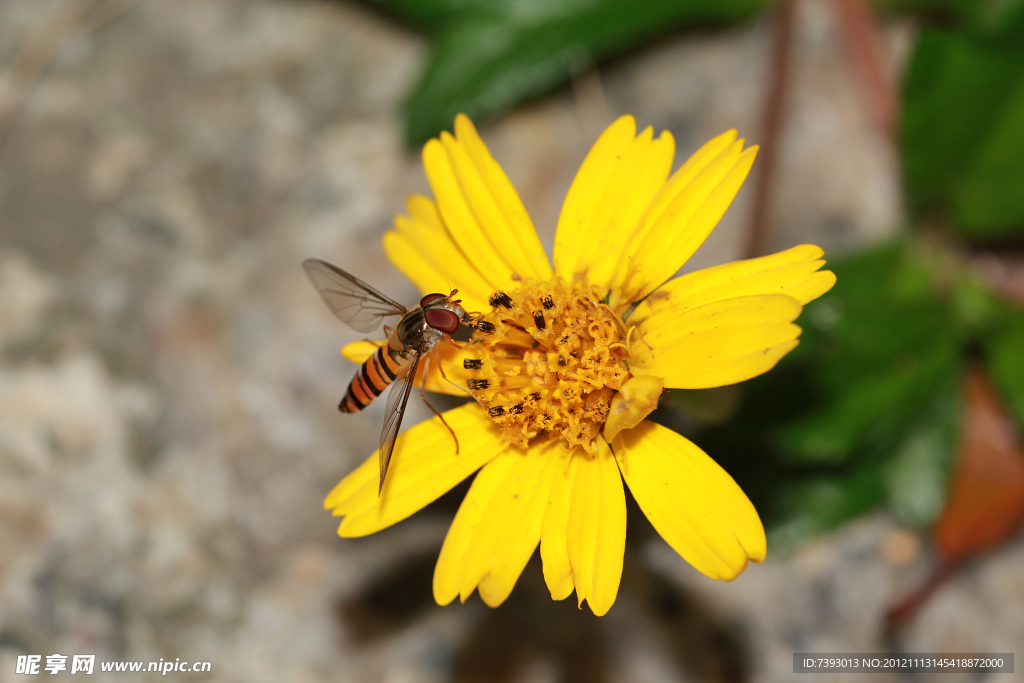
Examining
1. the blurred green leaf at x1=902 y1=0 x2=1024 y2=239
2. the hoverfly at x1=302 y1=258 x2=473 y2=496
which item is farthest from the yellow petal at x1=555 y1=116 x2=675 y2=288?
the blurred green leaf at x1=902 y1=0 x2=1024 y2=239

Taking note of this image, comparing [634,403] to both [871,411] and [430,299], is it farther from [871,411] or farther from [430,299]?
[871,411]

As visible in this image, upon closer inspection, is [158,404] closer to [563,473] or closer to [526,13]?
[563,473]

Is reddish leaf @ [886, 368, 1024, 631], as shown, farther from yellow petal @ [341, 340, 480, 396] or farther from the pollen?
yellow petal @ [341, 340, 480, 396]

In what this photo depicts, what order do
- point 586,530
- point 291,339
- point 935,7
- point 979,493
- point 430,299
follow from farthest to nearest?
point 935,7, point 291,339, point 979,493, point 430,299, point 586,530

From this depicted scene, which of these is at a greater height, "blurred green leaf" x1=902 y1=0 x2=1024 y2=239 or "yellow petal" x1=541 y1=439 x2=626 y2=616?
"blurred green leaf" x1=902 y1=0 x2=1024 y2=239

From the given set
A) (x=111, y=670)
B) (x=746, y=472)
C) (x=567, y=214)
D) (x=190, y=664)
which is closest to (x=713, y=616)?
(x=746, y=472)

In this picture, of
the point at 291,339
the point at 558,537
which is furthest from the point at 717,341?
the point at 291,339

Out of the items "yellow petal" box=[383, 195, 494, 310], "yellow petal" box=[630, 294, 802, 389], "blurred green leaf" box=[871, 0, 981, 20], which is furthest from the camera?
"blurred green leaf" box=[871, 0, 981, 20]

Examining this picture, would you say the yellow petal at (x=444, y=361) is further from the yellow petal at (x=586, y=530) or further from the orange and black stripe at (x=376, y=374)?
the yellow petal at (x=586, y=530)
